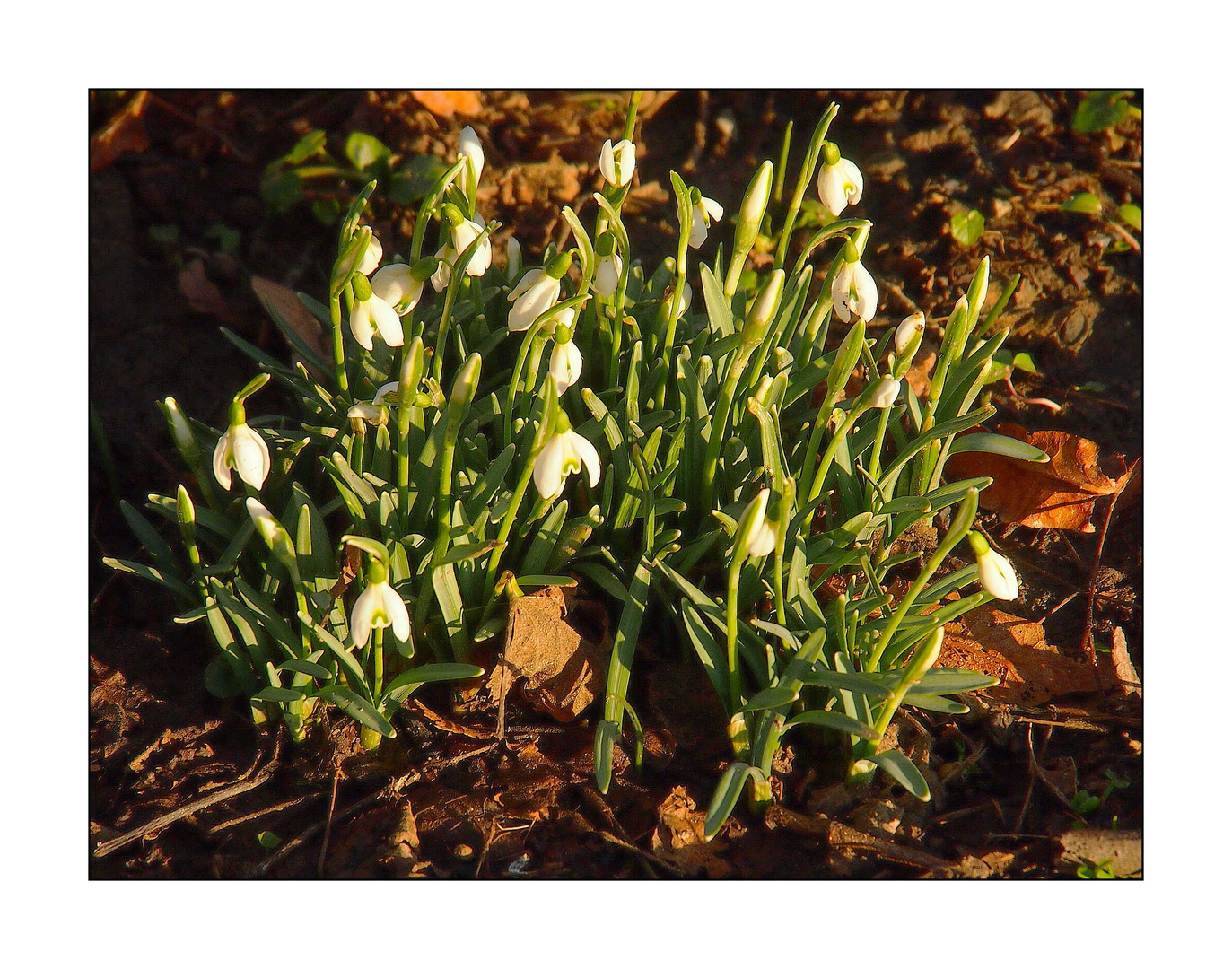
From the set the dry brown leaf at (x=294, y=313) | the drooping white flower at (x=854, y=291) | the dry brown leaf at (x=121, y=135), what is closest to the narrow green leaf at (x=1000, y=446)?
the drooping white flower at (x=854, y=291)

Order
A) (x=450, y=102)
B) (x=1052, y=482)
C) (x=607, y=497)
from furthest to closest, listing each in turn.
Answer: (x=450, y=102), (x=1052, y=482), (x=607, y=497)

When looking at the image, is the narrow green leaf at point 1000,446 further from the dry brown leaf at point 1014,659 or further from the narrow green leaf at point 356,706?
the narrow green leaf at point 356,706

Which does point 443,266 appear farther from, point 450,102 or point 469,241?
point 450,102

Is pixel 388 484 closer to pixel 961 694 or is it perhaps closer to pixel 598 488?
pixel 598 488

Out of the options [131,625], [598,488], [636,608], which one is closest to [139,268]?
[131,625]

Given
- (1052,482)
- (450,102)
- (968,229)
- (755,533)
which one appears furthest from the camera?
(450,102)

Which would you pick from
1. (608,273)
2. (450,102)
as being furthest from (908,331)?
(450,102)

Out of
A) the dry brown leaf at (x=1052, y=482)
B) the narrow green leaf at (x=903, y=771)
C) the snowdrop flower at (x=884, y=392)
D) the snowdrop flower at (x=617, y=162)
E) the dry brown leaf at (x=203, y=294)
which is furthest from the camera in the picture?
the dry brown leaf at (x=203, y=294)

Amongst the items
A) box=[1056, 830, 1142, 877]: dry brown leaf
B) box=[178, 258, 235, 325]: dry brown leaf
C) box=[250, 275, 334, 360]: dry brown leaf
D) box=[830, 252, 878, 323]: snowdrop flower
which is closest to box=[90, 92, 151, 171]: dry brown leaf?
box=[178, 258, 235, 325]: dry brown leaf
